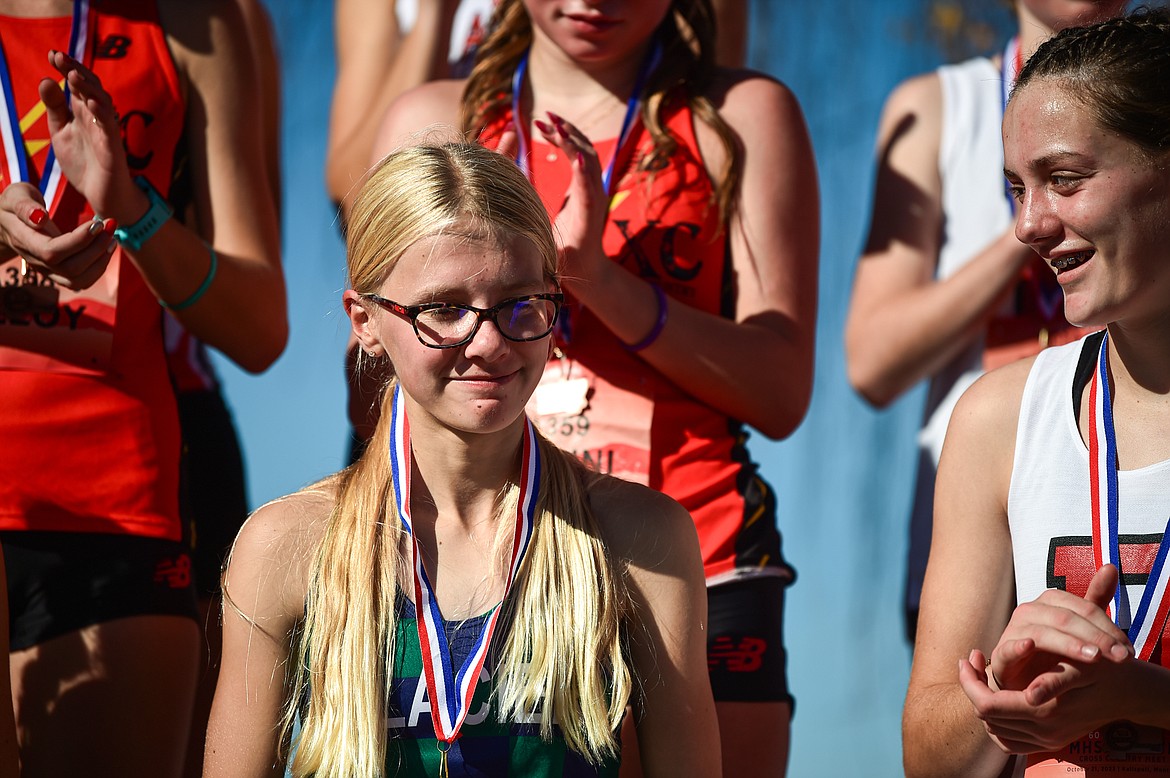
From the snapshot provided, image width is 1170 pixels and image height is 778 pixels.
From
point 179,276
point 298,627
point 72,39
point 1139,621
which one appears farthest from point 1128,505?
point 72,39

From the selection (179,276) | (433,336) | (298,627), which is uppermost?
(179,276)

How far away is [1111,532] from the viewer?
66.6 inches

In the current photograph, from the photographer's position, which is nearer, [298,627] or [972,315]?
[298,627]

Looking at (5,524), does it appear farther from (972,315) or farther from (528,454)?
(972,315)

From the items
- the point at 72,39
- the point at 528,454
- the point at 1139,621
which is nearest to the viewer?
the point at 1139,621

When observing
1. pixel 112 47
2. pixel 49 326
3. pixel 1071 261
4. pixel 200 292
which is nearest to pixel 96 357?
pixel 49 326

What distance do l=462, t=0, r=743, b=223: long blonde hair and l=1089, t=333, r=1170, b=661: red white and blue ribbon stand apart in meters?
0.76

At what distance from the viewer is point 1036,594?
1.74 meters

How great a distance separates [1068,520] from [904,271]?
116 centimetres

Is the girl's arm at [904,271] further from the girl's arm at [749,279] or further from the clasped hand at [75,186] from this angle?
the clasped hand at [75,186]

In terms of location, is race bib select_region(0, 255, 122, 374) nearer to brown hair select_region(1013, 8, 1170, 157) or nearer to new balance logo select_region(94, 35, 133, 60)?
new balance logo select_region(94, 35, 133, 60)

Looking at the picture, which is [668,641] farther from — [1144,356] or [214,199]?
[214,199]

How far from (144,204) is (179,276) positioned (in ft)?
0.43

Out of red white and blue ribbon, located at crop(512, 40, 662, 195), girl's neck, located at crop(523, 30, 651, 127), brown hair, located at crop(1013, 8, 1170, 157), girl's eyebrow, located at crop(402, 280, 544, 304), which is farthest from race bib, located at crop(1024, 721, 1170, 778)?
girl's neck, located at crop(523, 30, 651, 127)
